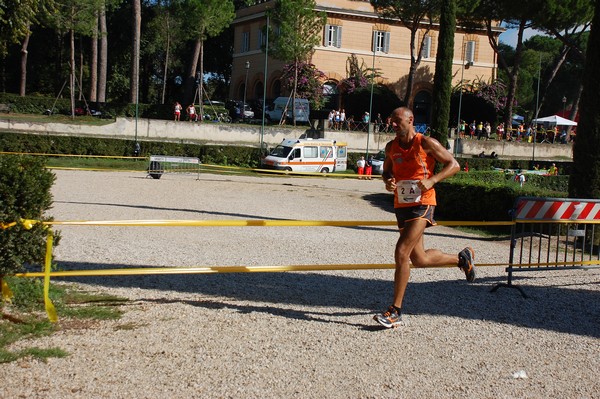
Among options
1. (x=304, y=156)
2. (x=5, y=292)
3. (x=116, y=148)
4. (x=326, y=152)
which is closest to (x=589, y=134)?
(x=5, y=292)

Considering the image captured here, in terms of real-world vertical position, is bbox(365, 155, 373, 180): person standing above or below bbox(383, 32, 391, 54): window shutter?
below

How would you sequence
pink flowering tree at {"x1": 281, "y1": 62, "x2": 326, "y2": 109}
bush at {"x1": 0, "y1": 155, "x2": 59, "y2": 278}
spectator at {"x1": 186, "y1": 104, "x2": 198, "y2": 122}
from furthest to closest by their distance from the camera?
1. pink flowering tree at {"x1": 281, "y1": 62, "x2": 326, "y2": 109}
2. spectator at {"x1": 186, "y1": 104, "x2": 198, "y2": 122}
3. bush at {"x1": 0, "y1": 155, "x2": 59, "y2": 278}

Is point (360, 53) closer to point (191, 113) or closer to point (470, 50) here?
point (470, 50)

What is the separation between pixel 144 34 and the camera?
5944 centimetres

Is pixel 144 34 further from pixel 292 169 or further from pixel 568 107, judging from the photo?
pixel 568 107

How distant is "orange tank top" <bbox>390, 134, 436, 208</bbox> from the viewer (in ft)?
22.1

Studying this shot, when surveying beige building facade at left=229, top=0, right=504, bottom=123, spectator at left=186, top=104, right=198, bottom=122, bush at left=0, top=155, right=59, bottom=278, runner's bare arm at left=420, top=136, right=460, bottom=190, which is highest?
beige building facade at left=229, top=0, right=504, bottom=123

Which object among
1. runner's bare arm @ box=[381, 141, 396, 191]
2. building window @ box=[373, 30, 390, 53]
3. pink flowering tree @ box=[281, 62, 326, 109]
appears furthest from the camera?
building window @ box=[373, 30, 390, 53]

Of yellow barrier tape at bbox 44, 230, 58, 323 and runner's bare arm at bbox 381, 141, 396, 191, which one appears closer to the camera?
yellow barrier tape at bbox 44, 230, 58, 323

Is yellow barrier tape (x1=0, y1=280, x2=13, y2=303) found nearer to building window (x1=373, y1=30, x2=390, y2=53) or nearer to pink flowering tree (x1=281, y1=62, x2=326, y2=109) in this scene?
pink flowering tree (x1=281, y1=62, x2=326, y2=109)

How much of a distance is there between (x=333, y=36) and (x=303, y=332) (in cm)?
5181

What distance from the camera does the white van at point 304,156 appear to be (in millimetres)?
35219

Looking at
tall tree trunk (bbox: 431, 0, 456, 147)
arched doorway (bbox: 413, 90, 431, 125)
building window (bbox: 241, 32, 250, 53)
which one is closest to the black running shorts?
tall tree trunk (bbox: 431, 0, 456, 147)

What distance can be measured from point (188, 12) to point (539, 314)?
4132 centimetres
